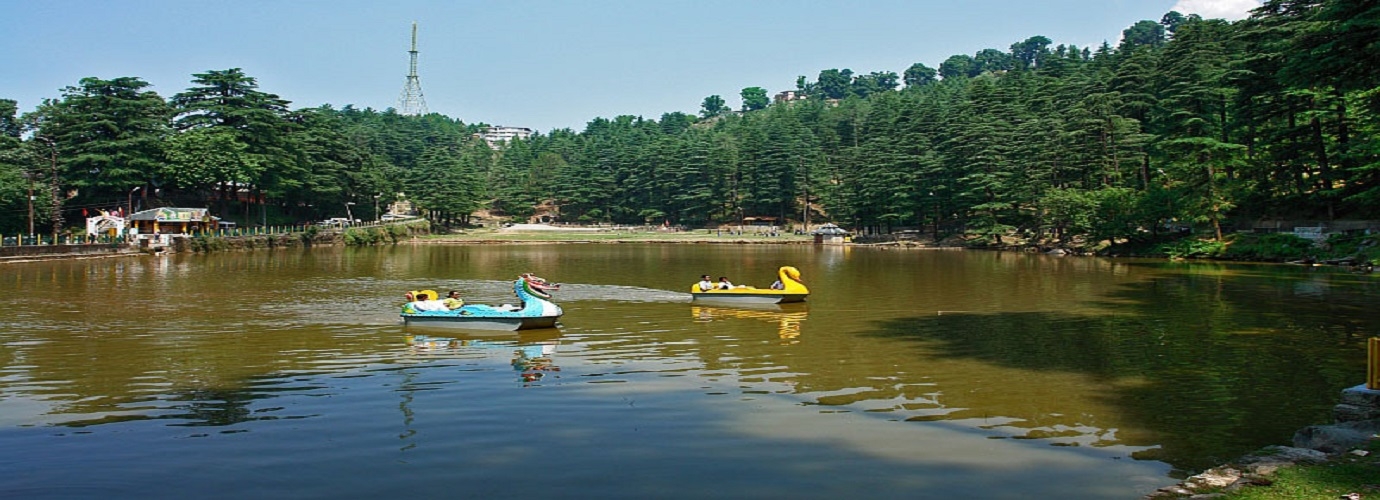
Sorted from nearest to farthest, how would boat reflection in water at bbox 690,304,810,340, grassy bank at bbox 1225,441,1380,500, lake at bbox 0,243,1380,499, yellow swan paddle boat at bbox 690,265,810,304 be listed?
grassy bank at bbox 1225,441,1380,500 → lake at bbox 0,243,1380,499 → boat reflection in water at bbox 690,304,810,340 → yellow swan paddle boat at bbox 690,265,810,304

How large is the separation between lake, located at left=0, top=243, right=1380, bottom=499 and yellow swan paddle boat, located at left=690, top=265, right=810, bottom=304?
469 mm

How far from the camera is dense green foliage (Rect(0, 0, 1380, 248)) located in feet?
162

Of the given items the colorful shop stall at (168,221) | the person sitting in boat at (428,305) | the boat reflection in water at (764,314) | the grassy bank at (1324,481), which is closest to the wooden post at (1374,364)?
the grassy bank at (1324,481)

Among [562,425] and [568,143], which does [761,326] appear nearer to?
[562,425]

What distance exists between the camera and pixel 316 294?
31.4m

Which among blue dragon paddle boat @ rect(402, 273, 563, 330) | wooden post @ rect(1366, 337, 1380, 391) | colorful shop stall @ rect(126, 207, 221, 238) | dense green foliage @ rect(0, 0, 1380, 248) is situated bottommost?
blue dragon paddle boat @ rect(402, 273, 563, 330)

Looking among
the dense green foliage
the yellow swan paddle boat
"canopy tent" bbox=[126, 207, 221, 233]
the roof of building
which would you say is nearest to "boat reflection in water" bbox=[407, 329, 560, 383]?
the yellow swan paddle boat

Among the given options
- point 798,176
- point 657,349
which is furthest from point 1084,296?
point 798,176

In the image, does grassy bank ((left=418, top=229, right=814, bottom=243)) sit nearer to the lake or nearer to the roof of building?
the roof of building

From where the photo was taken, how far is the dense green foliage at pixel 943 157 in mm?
49344

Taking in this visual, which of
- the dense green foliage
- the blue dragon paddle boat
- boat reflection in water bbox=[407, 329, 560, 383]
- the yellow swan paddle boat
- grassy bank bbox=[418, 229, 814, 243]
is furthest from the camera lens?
grassy bank bbox=[418, 229, 814, 243]

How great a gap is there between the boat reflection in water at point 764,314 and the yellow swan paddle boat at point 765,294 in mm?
215

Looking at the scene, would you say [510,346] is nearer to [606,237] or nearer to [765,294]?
[765,294]

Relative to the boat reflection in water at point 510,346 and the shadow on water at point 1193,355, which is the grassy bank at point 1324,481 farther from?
the boat reflection in water at point 510,346
